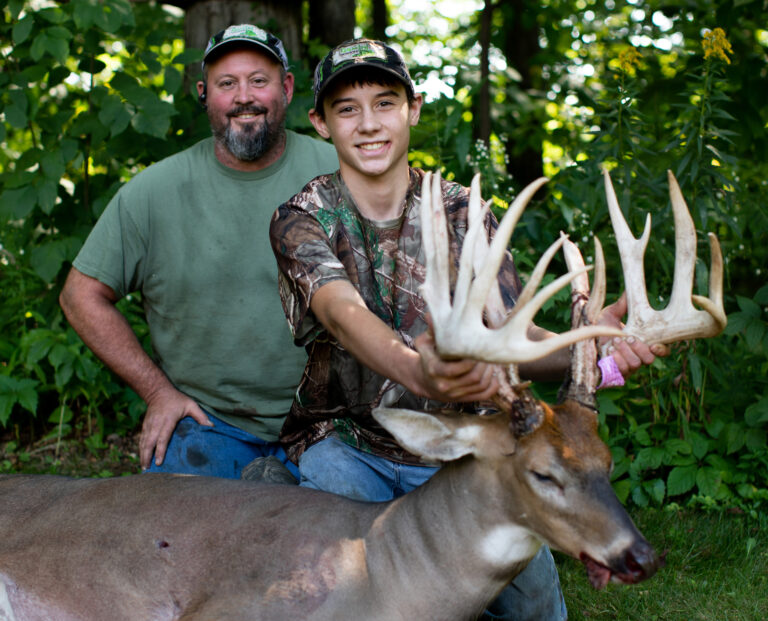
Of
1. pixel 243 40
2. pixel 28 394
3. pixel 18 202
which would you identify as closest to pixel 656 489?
pixel 243 40

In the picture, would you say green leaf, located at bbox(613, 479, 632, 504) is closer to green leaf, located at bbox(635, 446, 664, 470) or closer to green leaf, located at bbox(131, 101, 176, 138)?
green leaf, located at bbox(635, 446, 664, 470)

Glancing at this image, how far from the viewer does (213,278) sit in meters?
4.34

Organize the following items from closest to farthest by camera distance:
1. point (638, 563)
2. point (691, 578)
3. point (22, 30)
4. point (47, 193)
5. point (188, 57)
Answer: point (638, 563) < point (691, 578) < point (22, 30) < point (47, 193) < point (188, 57)

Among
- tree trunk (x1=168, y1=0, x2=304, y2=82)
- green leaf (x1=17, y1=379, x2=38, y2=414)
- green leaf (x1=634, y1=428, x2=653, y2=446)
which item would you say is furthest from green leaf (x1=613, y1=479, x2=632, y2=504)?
tree trunk (x1=168, y1=0, x2=304, y2=82)

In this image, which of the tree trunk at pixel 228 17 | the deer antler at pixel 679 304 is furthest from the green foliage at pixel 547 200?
the deer antler at pixel 679 304

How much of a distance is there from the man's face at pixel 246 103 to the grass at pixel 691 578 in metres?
2.29

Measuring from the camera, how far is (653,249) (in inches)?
186

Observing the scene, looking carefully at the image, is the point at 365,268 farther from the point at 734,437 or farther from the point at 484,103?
the point at 484,103

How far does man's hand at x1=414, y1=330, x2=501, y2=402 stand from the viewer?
249 cm

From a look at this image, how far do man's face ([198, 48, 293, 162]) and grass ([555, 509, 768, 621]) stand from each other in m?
2.29

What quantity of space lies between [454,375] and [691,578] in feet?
6.52

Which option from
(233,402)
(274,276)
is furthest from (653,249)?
(233,402)

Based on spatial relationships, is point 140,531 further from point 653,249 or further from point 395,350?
point 653,249

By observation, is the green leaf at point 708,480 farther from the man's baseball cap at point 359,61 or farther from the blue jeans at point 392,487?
the man's baseball cap at point 359,61
